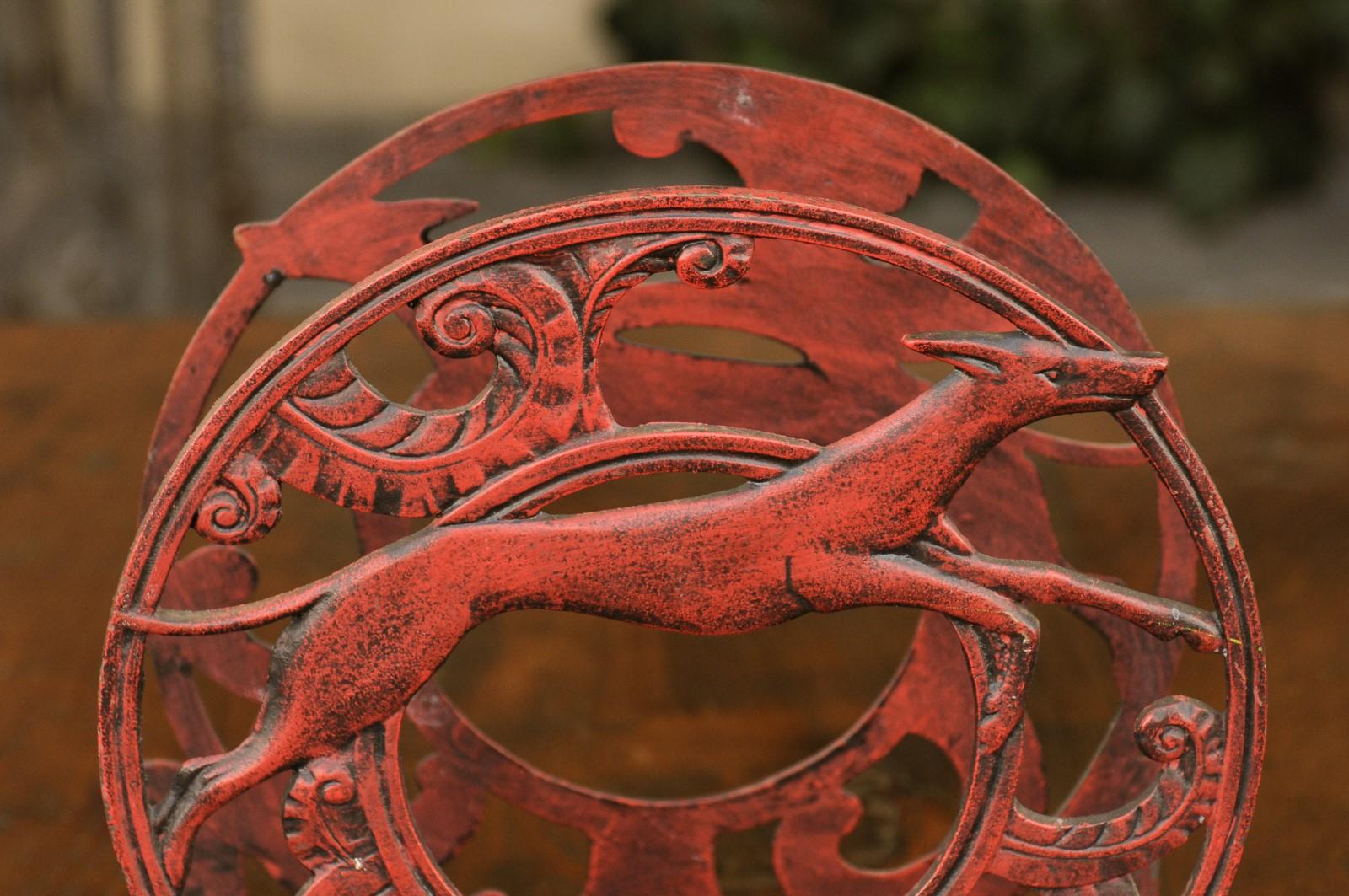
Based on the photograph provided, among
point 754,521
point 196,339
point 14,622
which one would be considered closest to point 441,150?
point 196,339

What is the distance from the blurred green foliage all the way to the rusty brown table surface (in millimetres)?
1394

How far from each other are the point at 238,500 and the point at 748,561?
154 millimetres

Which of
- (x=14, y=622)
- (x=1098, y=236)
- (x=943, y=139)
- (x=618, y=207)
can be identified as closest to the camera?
(x=618, y=207)

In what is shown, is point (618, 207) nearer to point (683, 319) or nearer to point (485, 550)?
point (485, 550)

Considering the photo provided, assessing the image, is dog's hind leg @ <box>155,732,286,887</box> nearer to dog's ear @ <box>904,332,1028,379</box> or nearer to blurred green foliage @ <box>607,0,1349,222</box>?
dog's ear @ <box>904,332,1028,379</box>

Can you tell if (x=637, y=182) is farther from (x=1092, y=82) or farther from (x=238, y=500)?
(x=238, y=500)

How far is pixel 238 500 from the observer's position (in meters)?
0.44

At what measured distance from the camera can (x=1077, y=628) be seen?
3.00ft

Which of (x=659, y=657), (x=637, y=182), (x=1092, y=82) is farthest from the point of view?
(x=637, y=182)

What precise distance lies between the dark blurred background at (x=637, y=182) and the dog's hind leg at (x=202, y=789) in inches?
10.2

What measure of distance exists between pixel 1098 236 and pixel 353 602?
2220mm

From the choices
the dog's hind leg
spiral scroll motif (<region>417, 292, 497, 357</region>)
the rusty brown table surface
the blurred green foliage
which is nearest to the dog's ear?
spiral scroll motif (<region>417, 292, 497, 357</region>)

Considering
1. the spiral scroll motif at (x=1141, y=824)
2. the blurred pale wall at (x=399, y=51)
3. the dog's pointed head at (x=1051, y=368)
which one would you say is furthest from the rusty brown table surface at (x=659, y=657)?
the blurred pale wall at (x=399, y=51)

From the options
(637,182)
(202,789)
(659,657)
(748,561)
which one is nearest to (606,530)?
(748,561)
